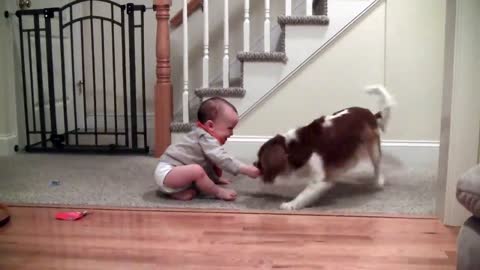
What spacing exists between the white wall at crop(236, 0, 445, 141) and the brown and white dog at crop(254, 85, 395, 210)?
2.34ft

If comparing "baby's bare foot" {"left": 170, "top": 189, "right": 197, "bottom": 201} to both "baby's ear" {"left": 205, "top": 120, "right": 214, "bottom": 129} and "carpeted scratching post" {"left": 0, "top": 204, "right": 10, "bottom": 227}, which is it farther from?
"carpeted scratching post" {"left": 0, "top": 204, "right": 10, "bottom": 227}

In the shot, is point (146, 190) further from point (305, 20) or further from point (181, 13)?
point (181, 13)

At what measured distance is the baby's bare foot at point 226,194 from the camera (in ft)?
6.93

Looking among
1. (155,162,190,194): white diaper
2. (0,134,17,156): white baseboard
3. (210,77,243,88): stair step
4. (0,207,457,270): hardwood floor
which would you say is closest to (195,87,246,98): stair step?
(210,77,243,88): stair step

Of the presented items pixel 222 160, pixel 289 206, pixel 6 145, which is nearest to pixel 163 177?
pixel 222 160

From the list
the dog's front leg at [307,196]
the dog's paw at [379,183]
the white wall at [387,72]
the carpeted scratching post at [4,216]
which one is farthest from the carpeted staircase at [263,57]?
the carpeted scratching post at [4,216]

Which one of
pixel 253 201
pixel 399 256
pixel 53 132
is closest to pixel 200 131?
pixel 253 201

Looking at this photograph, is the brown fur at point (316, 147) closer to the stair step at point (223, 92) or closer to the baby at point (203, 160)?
the baby at point (203, 160)

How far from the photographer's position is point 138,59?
367 cm

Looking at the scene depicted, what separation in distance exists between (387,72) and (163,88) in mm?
1207

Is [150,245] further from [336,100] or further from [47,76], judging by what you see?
[47,76]

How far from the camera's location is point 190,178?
2.08 metres

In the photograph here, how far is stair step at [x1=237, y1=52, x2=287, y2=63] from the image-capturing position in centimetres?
281

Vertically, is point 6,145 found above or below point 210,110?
below
